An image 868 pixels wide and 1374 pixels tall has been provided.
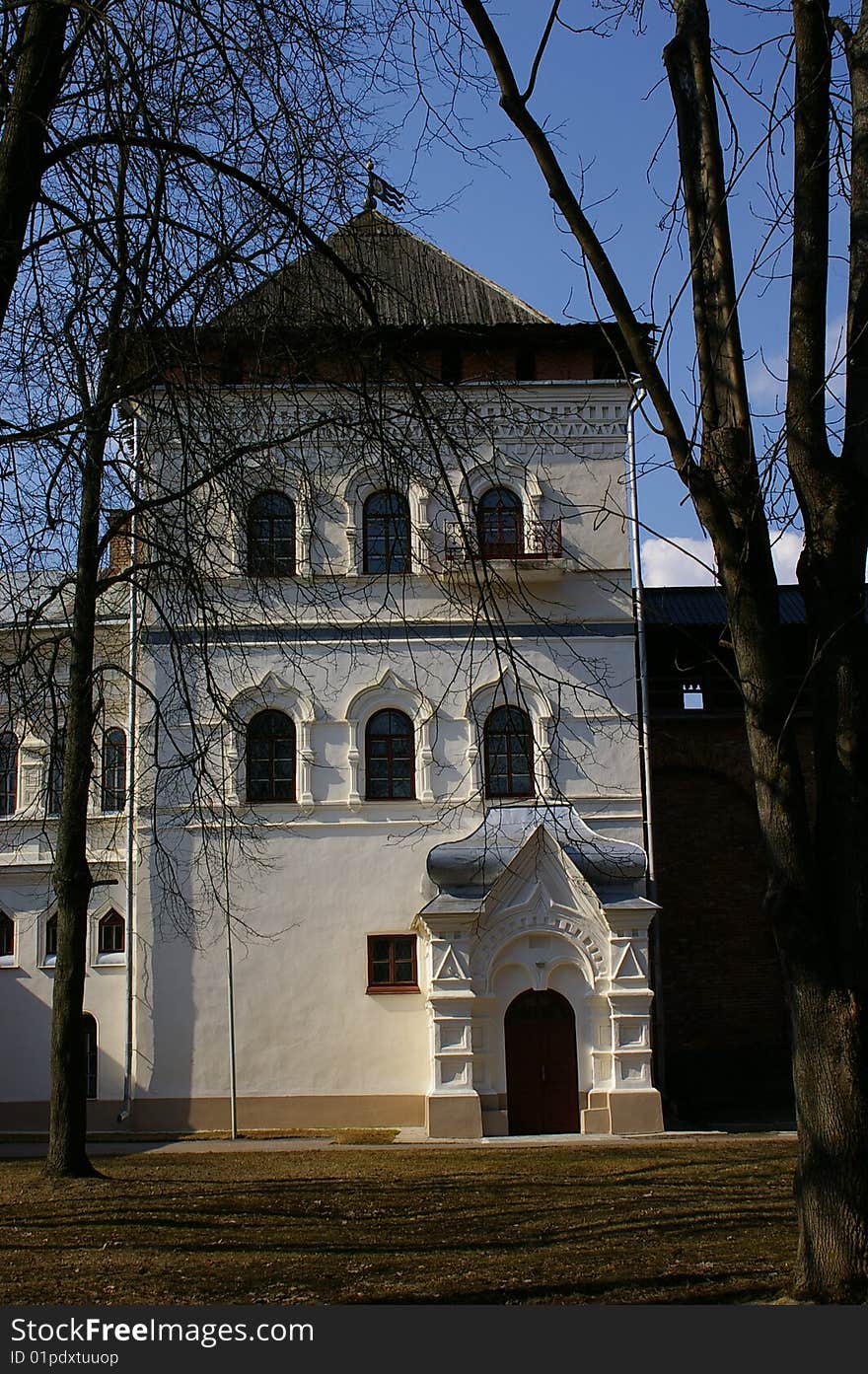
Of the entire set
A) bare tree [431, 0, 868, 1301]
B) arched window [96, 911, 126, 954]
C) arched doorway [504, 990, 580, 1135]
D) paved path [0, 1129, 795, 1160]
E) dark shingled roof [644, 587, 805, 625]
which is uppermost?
dark shingled roof [644, 587, 805, 625]

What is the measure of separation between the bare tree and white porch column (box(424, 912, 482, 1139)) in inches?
550

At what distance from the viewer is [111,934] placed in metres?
24.1

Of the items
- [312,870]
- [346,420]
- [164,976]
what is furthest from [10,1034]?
[346,420]

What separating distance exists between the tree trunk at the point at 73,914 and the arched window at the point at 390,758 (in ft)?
27.5

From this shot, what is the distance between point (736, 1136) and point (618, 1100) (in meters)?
1.74

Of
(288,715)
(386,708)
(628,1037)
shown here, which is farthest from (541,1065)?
(288,715)

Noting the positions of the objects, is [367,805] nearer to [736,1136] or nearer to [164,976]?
[164,976]

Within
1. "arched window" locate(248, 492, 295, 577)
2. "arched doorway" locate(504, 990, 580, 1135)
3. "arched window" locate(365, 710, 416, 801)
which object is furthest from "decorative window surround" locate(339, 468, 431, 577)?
"arched window" locate(248, 492, 295, 577)

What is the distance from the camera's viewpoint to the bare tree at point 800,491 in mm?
6625

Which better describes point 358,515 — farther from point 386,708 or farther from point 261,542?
point 261,542

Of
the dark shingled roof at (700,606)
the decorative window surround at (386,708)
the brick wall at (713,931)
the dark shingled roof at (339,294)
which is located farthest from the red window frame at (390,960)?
the dark shingled roof at (339,294)

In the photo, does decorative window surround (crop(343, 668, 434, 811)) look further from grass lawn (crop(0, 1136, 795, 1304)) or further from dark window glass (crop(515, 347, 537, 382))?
grass lawn (crop(0, 1136, 795, 1304))

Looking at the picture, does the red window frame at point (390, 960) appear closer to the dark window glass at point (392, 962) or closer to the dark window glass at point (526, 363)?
the dark window glass at point (392, 962)

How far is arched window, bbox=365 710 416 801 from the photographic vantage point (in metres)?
23.1
